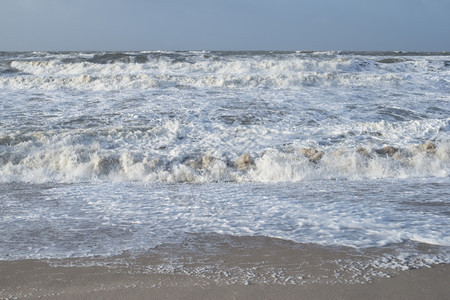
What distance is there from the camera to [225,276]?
2.82 m

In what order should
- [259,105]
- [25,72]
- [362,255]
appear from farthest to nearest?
[25,72] < [259,105] < [362,255]

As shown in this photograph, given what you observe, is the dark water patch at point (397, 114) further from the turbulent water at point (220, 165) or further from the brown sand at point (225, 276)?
the brown sand at point (225, 276)

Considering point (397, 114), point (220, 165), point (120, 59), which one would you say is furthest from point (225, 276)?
point (120, 59)

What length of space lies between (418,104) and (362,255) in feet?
30.4

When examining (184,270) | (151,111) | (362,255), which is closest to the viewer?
(184,270)

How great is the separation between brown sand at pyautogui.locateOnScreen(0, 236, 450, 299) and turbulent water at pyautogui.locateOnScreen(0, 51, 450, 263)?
0.26 metres

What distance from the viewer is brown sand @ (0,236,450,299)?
2.57m

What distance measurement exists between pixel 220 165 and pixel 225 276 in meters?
3.72

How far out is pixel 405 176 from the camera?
243 inches

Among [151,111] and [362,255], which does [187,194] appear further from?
[151,111]

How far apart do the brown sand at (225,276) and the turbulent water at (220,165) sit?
0.26 metres

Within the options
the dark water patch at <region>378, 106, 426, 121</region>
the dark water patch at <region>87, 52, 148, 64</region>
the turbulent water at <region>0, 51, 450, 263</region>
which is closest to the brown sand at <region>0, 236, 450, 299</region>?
the turbulent water at <region>0, 51, 450, 263</region>

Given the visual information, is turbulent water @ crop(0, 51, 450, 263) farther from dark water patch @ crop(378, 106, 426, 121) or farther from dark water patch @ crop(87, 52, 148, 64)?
Answer: dark water patch @ crop(87, 52, 148, 64)

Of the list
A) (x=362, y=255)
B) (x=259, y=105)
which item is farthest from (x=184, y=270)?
(x=259, y=105)
